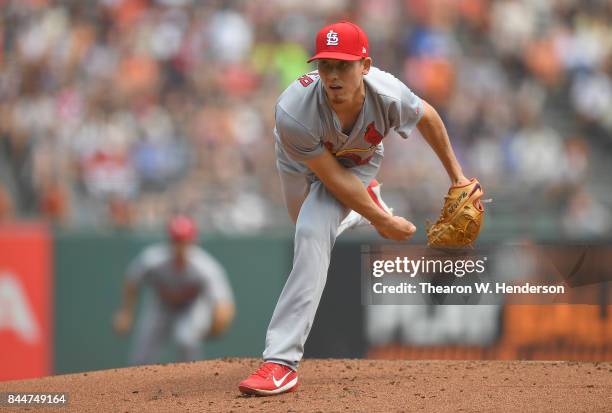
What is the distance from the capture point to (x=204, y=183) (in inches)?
433

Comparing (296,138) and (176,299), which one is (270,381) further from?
(176,299)

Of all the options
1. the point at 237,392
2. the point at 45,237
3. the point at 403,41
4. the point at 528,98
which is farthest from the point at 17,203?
the point at 237,392

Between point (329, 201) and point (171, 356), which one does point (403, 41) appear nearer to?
point (171, 356)

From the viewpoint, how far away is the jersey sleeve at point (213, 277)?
9.64 meters

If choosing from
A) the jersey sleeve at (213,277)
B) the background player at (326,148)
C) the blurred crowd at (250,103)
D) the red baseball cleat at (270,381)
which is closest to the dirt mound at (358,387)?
the red baseball cleat at (270,381)

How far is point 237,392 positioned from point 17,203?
6.85 metres

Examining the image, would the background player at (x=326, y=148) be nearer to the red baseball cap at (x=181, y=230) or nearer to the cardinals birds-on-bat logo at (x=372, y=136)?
the cardinals birds-on-bat logo at (x=372, y=136)

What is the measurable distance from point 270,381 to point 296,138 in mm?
1117

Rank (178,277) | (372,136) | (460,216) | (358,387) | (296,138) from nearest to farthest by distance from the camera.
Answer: (296,138) → (372,136) → (358,387) → (460,216) → (178,277)

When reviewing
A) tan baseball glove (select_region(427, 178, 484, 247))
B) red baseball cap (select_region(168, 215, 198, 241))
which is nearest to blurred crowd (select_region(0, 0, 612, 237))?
red baseball cap (select_region(168, 215, 198, 241))

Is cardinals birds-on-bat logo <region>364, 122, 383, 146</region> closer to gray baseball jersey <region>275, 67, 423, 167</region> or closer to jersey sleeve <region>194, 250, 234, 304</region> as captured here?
gray baseball jersey <region>275, 67, 423, 167</region>

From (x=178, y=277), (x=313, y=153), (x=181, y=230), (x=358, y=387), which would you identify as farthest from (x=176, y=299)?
(x=313, y=153)

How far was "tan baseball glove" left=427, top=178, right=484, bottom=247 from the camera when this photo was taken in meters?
5.28

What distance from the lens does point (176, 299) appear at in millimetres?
9984
